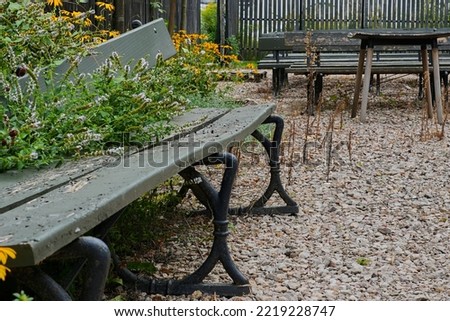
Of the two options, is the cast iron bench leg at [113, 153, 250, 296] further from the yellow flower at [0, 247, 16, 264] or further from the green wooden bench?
the yellow flower at [0, 247, 16, 264]

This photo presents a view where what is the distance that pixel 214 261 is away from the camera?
3438mm

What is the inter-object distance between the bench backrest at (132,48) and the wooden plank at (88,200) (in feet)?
2.70

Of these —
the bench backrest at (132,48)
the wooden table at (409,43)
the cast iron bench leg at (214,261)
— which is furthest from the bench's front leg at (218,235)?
the wooden table at (409,43)

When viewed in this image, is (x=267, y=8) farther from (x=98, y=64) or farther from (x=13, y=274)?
(x=13, y=274)

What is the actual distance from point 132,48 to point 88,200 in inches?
109

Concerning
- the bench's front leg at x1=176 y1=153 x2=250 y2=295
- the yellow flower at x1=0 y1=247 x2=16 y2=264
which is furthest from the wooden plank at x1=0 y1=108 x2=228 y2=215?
the yellow flower at x1=0 y1=247 x2=16 y2=264

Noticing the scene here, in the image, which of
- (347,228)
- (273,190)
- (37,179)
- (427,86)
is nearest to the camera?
(37,179)

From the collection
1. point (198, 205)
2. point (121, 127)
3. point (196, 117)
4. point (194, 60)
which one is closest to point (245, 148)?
point (194, 60)

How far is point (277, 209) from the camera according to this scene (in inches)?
197

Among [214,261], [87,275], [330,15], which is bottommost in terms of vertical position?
[214,261]

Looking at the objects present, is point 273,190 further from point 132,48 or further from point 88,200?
point 88,200

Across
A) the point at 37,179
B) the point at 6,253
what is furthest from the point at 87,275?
the point at 37,179

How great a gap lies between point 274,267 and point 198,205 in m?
1.29

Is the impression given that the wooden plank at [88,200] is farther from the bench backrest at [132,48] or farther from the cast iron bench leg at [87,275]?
the bench backrest at [132,48]
